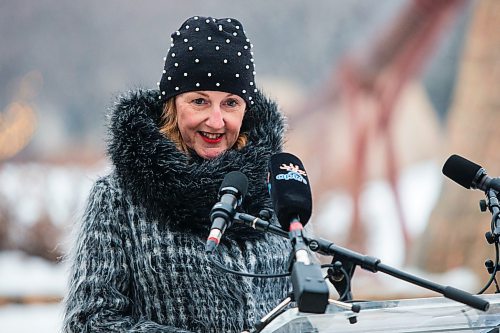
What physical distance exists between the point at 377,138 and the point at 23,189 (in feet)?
7.77

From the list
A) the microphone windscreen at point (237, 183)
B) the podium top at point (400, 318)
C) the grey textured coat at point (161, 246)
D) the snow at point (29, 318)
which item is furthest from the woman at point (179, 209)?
the snow at point (29, 318)

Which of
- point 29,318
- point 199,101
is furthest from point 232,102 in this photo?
point 29,318

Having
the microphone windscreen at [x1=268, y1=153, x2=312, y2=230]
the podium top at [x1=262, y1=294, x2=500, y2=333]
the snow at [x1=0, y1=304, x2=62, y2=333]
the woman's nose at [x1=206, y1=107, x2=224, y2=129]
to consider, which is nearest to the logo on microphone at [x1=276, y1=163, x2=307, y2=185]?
the microphone windscreen at [x1=268, y1=153, x2=312, y2=230]

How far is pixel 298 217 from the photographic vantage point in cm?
183

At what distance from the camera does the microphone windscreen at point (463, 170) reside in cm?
222

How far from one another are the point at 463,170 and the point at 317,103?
416cm

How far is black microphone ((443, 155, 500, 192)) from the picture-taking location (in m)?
2.20

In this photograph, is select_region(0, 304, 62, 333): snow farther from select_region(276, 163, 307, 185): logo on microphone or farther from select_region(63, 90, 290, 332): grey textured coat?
select_region(276, 163, 307, 185): logo on microphone

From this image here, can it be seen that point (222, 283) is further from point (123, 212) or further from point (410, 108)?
point (410, 108)

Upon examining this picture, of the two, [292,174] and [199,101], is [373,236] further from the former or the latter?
[292,174]

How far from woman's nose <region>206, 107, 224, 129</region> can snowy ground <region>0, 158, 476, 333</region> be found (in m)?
3.72

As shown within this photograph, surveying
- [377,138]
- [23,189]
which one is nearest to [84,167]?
[23,189]

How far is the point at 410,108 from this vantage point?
20.9 feet

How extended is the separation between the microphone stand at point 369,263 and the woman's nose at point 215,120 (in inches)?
26.1
